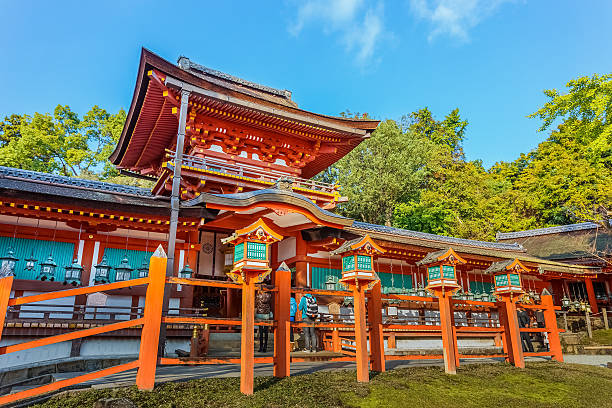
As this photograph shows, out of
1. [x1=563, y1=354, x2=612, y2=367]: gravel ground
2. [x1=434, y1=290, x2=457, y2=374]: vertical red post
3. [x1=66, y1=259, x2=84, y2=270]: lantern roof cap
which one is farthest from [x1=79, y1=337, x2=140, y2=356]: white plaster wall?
[x1=563, y1=354, x2=612, y2=367]: gravel ground

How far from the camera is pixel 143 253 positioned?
497 inches

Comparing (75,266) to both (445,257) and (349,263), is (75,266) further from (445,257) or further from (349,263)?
(445,257)

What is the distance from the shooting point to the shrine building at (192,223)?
1019 centimetres

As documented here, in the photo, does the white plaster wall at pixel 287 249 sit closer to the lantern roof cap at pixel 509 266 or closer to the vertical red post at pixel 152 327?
the lantern roof cap at pixel 509 266

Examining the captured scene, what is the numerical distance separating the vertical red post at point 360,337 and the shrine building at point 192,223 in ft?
1.42

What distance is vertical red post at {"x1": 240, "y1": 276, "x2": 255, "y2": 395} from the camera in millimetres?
5676

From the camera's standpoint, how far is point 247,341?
19.6ft

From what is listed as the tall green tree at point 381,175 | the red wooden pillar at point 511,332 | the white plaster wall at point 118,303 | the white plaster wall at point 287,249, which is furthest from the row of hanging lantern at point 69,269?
the tall green tree at point 381,175

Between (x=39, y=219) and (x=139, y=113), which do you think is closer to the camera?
(x=39, y=219)

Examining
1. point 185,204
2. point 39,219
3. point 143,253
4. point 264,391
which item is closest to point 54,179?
point 39,219

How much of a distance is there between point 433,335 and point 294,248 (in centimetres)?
642

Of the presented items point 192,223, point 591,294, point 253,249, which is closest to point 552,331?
point 253,249

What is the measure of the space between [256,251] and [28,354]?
767cm

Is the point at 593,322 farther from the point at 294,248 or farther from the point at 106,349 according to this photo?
the point at 106,349
